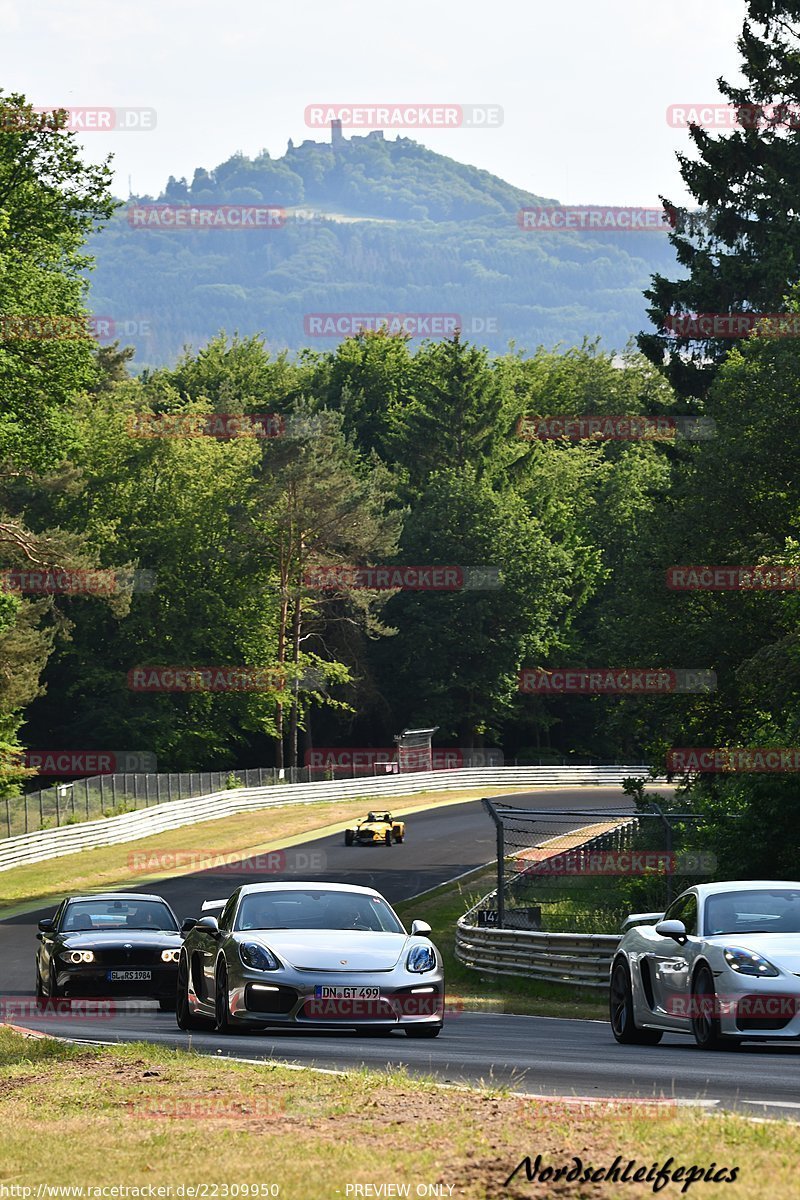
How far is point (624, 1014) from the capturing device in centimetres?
1550

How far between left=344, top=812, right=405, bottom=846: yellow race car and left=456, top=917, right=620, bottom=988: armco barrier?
2880 cm

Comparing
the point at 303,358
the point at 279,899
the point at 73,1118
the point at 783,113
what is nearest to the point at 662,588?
the point at 783,113

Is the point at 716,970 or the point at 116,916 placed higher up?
the point at 716,970

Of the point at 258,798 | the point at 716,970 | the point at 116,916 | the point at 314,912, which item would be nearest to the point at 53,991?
the point at 116,916

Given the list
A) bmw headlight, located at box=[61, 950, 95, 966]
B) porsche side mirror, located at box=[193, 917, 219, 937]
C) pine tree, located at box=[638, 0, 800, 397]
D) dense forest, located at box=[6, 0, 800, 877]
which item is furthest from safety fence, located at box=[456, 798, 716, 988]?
pine tree, located at box=[638, 0, 800, 397]

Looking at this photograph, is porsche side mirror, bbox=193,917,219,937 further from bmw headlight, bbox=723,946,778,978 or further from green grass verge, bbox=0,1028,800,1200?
green grass verge, bbox=0,1028,800,1200

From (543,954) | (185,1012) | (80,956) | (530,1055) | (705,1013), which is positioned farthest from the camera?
(543,954)

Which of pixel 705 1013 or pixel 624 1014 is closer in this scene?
pixel 705 1013

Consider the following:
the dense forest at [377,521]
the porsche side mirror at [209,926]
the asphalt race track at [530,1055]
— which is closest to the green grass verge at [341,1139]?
the asphalt race track at [530,1055]

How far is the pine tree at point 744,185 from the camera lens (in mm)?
52031

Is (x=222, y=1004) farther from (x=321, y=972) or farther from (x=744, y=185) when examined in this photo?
(x=744, y=185)

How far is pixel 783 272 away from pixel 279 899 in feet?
120

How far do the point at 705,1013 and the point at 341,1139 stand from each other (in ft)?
21.1

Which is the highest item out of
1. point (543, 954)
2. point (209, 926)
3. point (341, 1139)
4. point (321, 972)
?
point (341, 1139)
